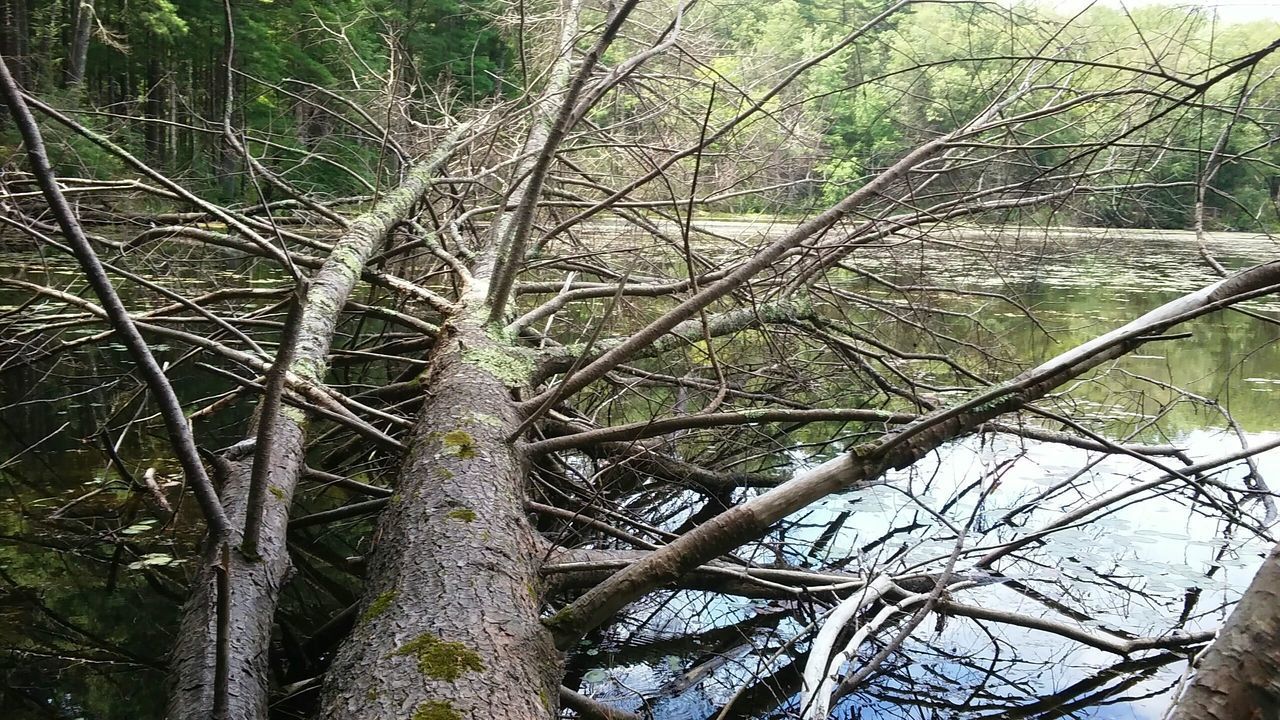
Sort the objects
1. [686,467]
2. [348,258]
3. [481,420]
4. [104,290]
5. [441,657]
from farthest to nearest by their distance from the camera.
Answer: [686,467], [348,258], [481,420], [441,657], [104,290]

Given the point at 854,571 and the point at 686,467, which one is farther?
the point at 686,467

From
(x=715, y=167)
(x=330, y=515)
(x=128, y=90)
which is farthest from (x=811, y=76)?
(x=128, y=90)

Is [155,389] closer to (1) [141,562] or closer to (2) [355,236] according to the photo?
(1) [141,562]

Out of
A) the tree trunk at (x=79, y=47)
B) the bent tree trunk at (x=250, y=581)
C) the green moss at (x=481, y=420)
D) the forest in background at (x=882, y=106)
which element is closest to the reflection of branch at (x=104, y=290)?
the bent tree trunk at (x=250, y=581)

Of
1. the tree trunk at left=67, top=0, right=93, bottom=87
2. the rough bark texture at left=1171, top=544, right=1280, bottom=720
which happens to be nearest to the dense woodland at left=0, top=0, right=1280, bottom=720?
the rough bark texture at left=1171, top=544, right=1280, bottom=720

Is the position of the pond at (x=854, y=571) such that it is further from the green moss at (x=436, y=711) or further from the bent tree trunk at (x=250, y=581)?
the green moss at (x=436, y=711)

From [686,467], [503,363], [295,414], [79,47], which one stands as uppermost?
[79,47]

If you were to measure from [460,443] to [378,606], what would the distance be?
714 mm

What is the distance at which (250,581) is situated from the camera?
220cm

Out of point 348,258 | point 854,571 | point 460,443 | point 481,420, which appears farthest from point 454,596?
point 348,258

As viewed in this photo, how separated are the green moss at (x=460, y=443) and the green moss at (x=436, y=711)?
1032 mm

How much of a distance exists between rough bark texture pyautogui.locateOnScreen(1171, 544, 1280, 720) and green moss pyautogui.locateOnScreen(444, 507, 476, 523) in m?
1.73

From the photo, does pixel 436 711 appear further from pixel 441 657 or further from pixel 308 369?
pixel 308 369

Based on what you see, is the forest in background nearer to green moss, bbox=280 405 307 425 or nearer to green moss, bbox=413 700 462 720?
green moss, bbox=280 405 307 425
